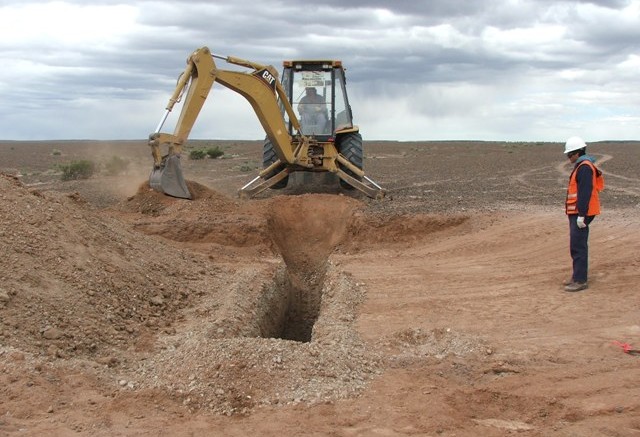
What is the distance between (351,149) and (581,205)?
8025 mm

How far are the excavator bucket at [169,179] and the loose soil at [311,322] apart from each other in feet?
0.72

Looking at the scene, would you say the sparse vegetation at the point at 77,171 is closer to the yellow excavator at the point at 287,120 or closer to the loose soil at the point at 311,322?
the yellow excavator at the point at 287,120

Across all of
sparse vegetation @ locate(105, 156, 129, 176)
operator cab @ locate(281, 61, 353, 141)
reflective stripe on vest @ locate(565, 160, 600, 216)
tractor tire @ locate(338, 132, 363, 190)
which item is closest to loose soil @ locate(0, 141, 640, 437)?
reflective stripe on vest @ locate(565, 160, 600, 216)

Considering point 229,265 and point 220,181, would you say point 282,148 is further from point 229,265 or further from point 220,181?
point 220,181

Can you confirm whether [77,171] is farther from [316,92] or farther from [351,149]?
[351,149]

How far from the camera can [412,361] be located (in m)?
5.97

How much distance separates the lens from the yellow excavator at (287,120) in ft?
41.0

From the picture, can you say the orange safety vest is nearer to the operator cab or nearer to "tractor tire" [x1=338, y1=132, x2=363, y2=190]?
"tractor tire" [x1=338, y1=132, x2=363, y2=190]

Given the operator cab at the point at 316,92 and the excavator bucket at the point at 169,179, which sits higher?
the operator cab at the point at 316,92

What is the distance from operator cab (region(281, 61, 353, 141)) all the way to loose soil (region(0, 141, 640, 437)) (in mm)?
3017

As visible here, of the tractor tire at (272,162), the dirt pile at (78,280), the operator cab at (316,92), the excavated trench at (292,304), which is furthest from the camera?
the tractor tire at (272,162)

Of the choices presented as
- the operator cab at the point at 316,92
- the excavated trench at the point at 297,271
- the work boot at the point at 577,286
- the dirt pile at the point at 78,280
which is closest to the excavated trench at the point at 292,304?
the excavated trench at the point at 297,271

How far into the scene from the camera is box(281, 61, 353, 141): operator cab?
1519 centimetres

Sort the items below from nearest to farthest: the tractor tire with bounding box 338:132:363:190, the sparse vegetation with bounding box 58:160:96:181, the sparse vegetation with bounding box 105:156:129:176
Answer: the tractor tire with bounding box 338:132:363:190 → the sparse vegetation with bounding box 58:160:96:181 → the sparse vegetation with bounding box 105:156:129:176
